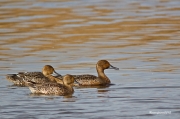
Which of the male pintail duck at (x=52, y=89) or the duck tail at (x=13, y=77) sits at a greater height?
the duck tail at (x=13, y=77)

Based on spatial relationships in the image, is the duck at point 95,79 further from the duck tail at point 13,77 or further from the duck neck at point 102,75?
the duck tail at point 13,77

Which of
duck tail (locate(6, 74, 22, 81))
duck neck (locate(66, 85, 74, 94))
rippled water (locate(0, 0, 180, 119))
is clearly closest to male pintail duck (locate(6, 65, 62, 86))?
duck tail (locate(6, 74, 22, 81))

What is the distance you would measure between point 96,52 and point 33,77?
3945 mm

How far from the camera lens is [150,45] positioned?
19.5 metres

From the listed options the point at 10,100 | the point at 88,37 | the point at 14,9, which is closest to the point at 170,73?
the point at 10,100

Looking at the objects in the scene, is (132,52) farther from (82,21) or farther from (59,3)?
(59,3)

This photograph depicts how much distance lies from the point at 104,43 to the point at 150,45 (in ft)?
4.34

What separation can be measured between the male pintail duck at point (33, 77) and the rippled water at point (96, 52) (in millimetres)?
168

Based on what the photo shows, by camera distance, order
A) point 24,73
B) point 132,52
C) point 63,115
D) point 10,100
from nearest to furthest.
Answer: point 63,115, point 10,100, point 24,73, point 132,52

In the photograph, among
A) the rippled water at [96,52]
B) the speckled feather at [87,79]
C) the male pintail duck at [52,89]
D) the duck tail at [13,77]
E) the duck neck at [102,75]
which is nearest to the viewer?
the rippled water at [96,52]

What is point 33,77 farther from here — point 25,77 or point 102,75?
point 102,75

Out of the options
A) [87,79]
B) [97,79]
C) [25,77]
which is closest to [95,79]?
[97,79]

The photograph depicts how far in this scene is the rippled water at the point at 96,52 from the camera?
12.1 meters

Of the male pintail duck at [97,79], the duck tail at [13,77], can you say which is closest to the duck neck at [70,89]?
the male pintail duck at [97,79]
